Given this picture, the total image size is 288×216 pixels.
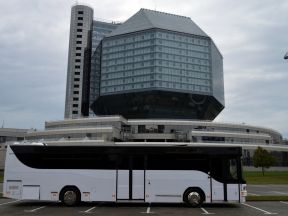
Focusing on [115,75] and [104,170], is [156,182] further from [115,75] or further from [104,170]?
[115,75]

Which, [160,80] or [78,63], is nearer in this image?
[160,80]

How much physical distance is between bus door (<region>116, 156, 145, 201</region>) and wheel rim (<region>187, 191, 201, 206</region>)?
8.91 feet

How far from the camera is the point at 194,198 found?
21.0 m

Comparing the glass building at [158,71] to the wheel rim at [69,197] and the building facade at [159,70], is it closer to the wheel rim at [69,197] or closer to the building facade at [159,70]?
the building facade at [159,70]

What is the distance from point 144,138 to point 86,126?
19.5m

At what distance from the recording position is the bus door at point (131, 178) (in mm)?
21109

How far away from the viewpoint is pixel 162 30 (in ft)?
474

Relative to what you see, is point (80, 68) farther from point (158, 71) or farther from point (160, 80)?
point (160, 80)

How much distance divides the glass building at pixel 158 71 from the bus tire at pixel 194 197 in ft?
382

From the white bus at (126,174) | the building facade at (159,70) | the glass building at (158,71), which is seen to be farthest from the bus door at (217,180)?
the building facade at (159,70)

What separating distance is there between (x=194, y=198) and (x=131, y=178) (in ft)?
12.6

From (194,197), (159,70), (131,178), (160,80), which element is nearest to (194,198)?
(194,197)

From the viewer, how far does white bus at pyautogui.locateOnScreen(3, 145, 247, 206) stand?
2116cm

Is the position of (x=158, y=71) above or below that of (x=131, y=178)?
above
